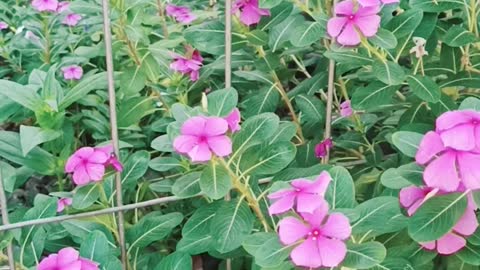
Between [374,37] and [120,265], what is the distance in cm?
62

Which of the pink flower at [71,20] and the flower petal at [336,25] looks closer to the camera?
the flower petal at [336,25]

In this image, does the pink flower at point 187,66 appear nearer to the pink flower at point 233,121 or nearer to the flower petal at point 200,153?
the pink flower at point 233,121

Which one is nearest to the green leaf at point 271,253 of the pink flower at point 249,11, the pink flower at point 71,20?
the pink flower at point 249,11

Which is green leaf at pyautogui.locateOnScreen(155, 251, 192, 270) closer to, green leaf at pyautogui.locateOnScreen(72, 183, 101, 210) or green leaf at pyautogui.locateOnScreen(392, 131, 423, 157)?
green leaf at pyautogui.locateOnScreen(72, 183, 101, 210)

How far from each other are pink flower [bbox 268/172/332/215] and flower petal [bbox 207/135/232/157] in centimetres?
12

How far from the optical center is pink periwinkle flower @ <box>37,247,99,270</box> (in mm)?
1202

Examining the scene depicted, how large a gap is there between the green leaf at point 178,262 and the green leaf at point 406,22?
1.88ft

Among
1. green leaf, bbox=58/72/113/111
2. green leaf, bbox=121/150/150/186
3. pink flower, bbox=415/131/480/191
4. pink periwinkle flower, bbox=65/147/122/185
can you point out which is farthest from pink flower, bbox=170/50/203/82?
pink flower, bbox=415/131/480/191

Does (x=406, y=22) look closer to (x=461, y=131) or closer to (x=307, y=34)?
(x=307, y=34)

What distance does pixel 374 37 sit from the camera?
1.32 meters

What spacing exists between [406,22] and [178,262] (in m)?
0.62

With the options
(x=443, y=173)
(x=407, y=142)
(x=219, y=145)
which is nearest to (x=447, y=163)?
(x=443, y=173)

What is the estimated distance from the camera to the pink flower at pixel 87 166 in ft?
4.31

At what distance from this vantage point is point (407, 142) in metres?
1.16
